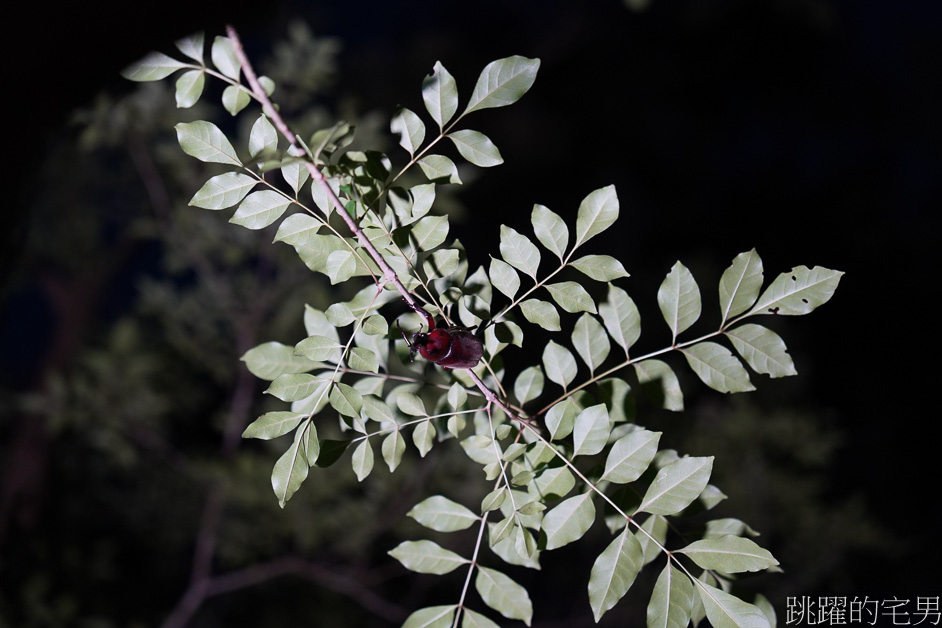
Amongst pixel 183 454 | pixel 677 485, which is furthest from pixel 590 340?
pixel 183 454

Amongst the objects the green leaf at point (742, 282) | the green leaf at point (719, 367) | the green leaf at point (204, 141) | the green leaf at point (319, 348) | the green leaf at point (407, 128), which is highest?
Result: the green leaf at point (204, 141)

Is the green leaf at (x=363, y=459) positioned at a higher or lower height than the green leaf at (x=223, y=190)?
lower

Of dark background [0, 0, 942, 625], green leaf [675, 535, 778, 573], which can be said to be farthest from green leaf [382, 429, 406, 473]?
dark background [0, 0, 942, 625]

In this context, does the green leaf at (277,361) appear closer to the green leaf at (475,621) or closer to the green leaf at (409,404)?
the green leaf at (409,404)

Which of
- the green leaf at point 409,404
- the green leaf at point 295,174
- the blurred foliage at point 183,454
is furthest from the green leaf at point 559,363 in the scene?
the blurred foliage at point 183,454

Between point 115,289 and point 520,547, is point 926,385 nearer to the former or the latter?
point 520,547

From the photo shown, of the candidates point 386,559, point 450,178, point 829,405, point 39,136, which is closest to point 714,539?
point 450,178
